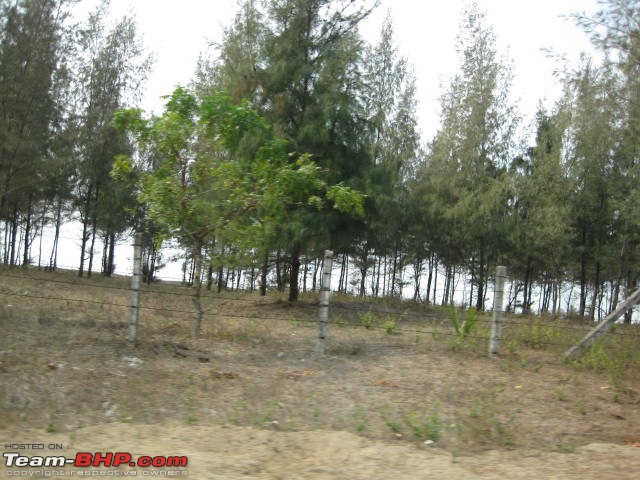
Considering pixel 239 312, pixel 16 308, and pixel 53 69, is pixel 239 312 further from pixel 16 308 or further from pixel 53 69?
pixel 53 69

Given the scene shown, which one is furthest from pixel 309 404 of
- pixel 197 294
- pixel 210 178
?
pixel 210 178

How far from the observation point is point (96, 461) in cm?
473

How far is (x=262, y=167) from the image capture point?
9648mm

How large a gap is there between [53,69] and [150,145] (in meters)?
13.7

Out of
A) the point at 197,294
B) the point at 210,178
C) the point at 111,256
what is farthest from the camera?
the point at 111,256

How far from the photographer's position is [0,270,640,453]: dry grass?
6023 millimetres

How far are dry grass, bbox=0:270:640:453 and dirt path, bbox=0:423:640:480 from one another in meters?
0.28

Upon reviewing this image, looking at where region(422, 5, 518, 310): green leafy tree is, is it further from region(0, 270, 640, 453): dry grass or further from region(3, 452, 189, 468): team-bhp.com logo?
region(3, 452, 189, 468): team-bhp.com logo

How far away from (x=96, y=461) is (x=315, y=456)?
6.44 ft

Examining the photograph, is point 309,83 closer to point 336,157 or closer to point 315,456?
point 336,157

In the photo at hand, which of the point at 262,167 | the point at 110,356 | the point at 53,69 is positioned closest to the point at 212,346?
the point at 110,356

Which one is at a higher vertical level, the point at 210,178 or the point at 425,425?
the point at 210,178

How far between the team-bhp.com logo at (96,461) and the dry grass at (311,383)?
88 centimetres

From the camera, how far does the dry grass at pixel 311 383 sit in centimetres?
602
